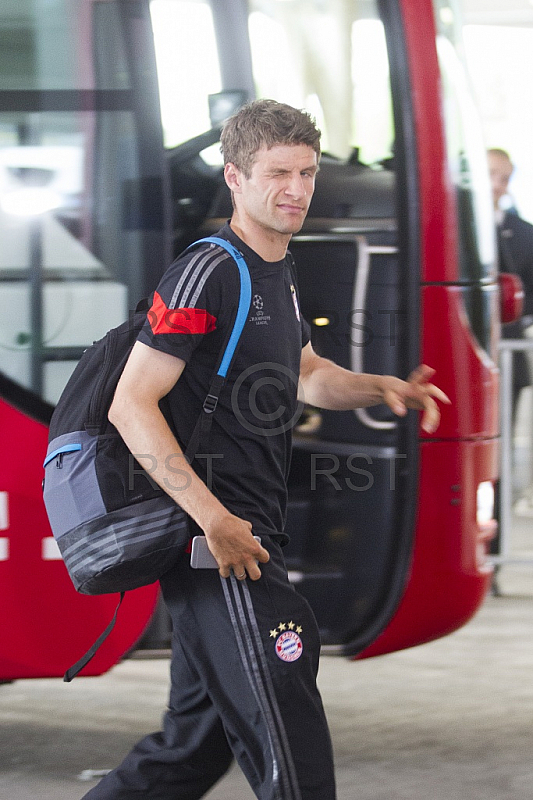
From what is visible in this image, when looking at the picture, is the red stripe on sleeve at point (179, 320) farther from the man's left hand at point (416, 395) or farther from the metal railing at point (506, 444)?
the metal railing at point (506, 444)

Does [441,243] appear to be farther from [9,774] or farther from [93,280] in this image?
[9,774]

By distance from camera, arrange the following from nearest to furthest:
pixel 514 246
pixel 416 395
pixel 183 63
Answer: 1. pixel 416 395
2. pixel 183 63
3. pixel 514 246

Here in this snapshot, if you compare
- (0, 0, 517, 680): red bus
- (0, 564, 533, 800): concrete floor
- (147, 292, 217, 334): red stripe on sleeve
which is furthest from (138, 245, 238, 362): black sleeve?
(0, 564, 533, 800): concrete floor

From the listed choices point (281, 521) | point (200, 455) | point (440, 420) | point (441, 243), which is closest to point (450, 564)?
point (440, 420)

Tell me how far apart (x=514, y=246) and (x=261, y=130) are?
4112 mm

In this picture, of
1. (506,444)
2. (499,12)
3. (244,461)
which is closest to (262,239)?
(244,461)

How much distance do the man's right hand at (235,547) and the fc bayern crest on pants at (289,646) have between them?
126mm

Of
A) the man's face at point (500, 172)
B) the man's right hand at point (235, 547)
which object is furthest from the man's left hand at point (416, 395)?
the man's face at point (500, 172)

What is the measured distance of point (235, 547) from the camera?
7.23 feet

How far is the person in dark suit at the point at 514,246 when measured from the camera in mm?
5988

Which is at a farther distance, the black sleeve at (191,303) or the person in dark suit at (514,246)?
the person in dark suit at (514,246)

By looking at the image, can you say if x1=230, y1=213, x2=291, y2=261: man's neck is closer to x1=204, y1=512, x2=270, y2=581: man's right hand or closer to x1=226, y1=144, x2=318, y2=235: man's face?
x1=226, y1=144, x2=318, y2=235: man's face

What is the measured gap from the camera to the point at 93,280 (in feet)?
11.2

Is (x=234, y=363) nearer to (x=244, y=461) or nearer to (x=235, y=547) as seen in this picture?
(x=244, y=461)
